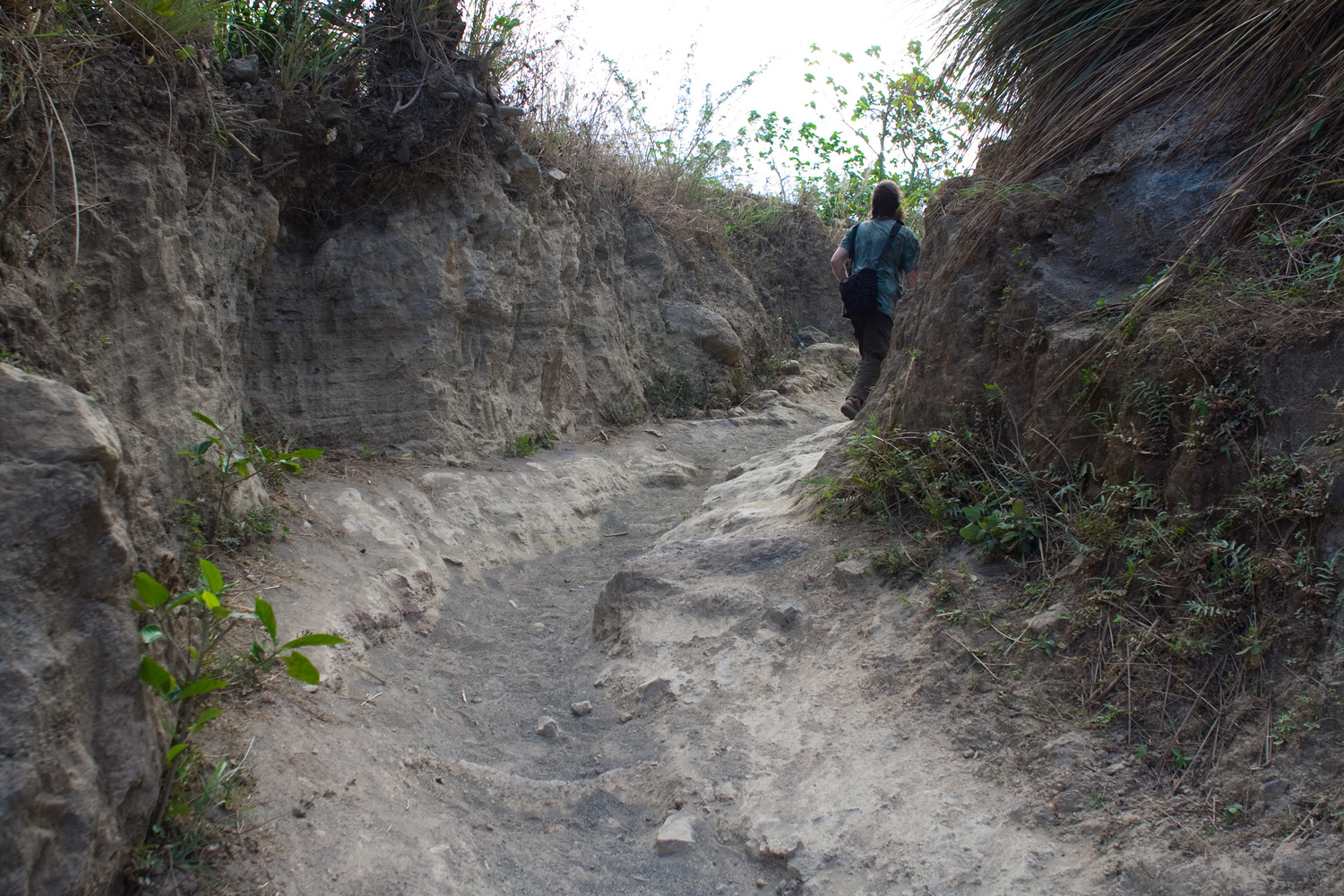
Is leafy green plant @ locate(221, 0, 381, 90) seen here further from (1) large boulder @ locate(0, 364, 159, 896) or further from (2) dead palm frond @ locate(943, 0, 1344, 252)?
(2) dead palm frond @ locate(943, 0, 1344, 252)

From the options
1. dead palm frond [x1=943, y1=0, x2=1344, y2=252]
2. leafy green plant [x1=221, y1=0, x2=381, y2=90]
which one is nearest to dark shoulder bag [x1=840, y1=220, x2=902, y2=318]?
dead palm frond [x1=943, y1=0, x2=1344, y2=252]

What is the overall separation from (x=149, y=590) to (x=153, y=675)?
0.65ft

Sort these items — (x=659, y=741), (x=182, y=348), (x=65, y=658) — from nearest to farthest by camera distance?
(x=65, y=658) < (x=659, y=741) < (x=182, y=348)

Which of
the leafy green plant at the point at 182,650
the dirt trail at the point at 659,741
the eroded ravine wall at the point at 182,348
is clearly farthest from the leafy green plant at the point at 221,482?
the leafy green plant at the point at 182,650

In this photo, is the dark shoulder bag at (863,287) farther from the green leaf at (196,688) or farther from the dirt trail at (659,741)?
the green leaf at (196,688)

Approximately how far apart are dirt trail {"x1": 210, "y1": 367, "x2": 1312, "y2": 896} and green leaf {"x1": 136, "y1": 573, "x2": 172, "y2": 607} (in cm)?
71

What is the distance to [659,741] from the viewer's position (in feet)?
10.8

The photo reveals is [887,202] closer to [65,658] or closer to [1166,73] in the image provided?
[1166,73]

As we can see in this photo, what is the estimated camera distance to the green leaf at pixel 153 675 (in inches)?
80.0

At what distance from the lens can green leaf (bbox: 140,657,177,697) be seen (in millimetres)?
2031

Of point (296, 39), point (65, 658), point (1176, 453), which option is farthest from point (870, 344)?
point (65, 658)

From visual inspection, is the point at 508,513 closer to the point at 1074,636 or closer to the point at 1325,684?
the point at 1074,636

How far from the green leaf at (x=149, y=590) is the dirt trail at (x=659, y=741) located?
71 centimetres

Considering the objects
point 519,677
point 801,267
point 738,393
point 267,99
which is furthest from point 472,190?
point 801,267
